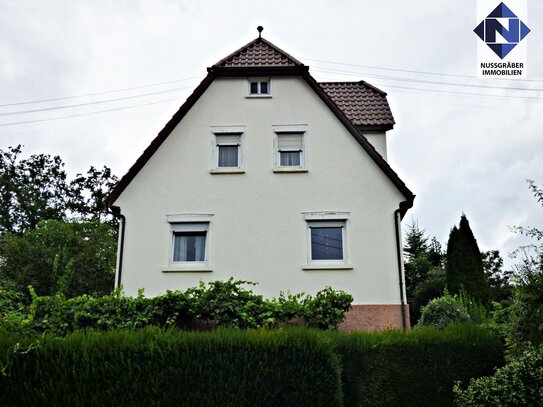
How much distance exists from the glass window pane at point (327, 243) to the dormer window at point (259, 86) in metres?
4.62

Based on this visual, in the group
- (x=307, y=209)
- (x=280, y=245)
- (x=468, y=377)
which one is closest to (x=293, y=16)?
(x=307, y=209)

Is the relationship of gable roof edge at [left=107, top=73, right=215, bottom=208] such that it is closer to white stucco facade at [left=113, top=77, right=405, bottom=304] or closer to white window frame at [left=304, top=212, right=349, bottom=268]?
white stucco facade at [left=113, top=77, right=405, bottom=304]

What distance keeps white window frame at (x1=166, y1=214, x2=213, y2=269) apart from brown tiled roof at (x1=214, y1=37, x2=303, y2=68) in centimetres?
479

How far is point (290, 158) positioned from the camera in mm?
14922

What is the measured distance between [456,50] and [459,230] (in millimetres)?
8621

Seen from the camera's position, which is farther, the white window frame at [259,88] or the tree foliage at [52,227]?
the tree foliage at [52,227]

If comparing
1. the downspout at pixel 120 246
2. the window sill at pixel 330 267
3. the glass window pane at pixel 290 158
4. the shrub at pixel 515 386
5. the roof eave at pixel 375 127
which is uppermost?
the roof eave at pixel 375 127

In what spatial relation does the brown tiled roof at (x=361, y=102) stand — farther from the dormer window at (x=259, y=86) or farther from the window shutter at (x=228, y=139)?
the window shutter at (x=228, y=139)

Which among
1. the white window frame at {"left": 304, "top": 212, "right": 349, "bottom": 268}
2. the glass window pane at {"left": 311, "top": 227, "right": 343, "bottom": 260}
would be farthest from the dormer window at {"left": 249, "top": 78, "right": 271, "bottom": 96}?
the glass window pane at {"left": 311, "top": 227, "right": 343, "bottom": 260}

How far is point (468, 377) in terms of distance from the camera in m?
8.83

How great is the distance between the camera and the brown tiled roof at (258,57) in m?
15.4

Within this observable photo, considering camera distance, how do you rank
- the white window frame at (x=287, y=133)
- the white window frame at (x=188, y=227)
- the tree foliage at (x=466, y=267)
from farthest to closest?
the tree foliage at (x=466, y=267)
the white window frame at (x=287, y=133)
the white window frame at (x=188, y=227)

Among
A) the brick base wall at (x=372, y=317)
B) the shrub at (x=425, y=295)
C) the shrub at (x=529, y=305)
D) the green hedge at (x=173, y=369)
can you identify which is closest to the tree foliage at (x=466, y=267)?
the shrub at (x=425, y=295)

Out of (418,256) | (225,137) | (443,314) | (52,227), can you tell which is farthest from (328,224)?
(52,227)
